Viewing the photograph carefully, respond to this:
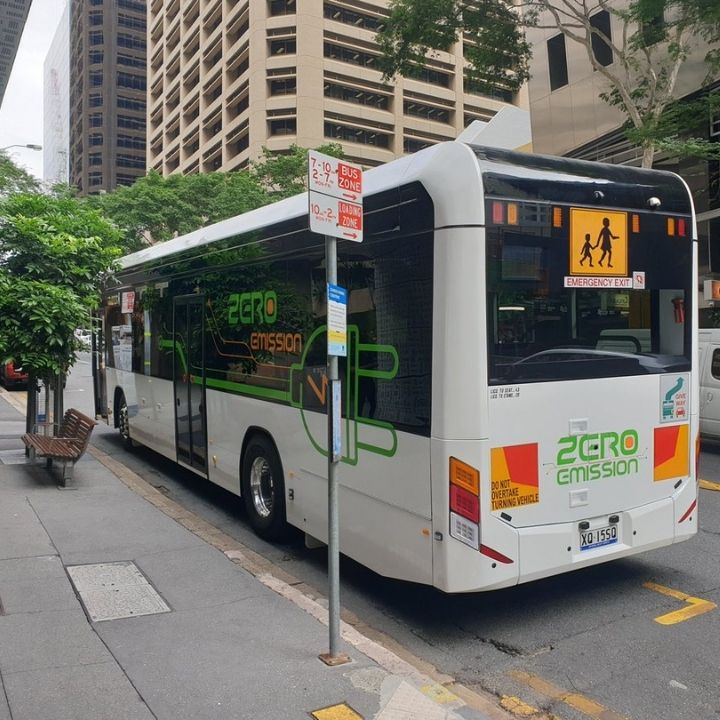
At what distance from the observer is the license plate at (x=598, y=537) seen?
16.2 feet

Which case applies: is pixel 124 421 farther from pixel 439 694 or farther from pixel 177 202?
pixel 177 202

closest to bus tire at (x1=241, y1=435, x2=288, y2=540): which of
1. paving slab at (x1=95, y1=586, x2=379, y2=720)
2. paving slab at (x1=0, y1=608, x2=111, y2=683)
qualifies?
paving slab at (x1=95, y1=586, x2=379, y2=720)

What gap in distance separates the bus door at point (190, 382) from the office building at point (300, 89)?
51.2 metres

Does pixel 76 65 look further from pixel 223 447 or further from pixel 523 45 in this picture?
pixel 223 447

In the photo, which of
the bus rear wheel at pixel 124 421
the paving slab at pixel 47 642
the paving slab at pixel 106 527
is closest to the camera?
the paving slab at pixel 47 642

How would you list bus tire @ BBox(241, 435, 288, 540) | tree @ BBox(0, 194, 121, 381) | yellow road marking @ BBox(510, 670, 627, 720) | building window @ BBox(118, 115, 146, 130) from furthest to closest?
building window @ BBox(118, 115, 146, 130), tree @ BBox(0, 194, 121, 381), bus tire @ BBox(241, 435, 288, 540), yellow road marking @ BBox(510, 670, 627, 720)

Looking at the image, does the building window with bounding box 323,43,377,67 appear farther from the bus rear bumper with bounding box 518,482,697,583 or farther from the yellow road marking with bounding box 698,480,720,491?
the bus rear bumper with bounding box 518,482,697,583

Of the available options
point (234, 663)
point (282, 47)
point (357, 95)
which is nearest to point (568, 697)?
point (234, 663)

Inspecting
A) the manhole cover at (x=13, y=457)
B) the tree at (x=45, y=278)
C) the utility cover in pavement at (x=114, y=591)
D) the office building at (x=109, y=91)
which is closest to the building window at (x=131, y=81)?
the office building at (x=109, y=91)

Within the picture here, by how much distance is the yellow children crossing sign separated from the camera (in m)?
4.88

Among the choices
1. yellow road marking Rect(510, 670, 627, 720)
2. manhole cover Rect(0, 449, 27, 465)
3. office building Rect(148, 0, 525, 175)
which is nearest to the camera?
yellow road marking Rect(510, 670, 627, 720)

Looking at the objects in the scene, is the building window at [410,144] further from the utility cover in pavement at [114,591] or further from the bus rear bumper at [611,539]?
the utility cover in pavement at [114,591]

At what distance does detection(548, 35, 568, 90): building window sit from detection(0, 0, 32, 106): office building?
18.2 m

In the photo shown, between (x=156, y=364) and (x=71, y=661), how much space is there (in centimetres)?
608
